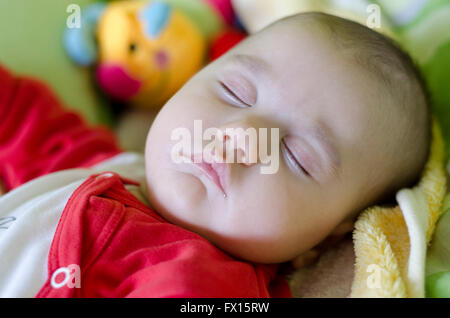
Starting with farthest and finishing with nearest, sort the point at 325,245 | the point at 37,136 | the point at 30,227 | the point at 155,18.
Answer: the point at 155,18
the point at 37,136
the point at 325,245
the point at 30,227

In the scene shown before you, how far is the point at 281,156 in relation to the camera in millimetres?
955

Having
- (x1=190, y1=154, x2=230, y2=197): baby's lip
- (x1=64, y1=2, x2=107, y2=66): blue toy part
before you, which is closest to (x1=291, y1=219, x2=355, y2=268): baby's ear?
(x1=190, y1=154, x2=230, y2=197): baby's lip

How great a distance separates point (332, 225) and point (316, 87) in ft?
0.96

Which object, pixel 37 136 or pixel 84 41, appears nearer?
pixel 37 136

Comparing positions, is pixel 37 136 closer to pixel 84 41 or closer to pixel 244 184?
pixel 84 41

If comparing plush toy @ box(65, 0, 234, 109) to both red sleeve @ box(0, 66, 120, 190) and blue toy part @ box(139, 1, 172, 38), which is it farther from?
red sleeve @ box(0, 66, 120, 190)

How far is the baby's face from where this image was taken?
932mm

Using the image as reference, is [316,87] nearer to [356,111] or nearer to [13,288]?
[356,111]

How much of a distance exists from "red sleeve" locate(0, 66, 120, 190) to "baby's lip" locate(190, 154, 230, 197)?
0.48 metres

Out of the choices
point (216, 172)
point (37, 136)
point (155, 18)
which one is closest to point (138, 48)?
point (155, 18)

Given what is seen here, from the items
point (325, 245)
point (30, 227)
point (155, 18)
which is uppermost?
point (155, 18)

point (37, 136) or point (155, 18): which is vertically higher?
point (155, 18)

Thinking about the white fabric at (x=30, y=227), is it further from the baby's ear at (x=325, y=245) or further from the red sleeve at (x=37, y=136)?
the baby's ear at (x=325, y=245)

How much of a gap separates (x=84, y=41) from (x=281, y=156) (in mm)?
835
